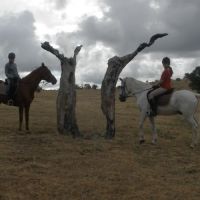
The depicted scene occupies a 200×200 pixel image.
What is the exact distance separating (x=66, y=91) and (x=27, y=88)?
2462mm

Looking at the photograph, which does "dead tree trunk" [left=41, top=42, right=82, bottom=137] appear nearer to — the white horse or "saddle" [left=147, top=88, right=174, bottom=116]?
the white horse

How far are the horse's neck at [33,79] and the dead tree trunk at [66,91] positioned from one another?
227 cm

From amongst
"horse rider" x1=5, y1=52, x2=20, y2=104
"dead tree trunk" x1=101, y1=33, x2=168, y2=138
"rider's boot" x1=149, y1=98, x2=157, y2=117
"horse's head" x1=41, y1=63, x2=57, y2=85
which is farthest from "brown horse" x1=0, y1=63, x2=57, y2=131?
"rider's boot" x1=149, y1=98, x2=157, y2=117

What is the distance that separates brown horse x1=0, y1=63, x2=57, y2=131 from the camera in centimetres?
1778

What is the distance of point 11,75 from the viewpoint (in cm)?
1739

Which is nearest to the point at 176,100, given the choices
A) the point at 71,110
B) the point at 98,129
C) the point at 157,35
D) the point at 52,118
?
the point at 157,35

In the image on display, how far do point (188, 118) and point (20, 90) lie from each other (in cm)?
604

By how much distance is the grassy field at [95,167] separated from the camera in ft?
31.3

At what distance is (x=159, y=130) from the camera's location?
19844 millimetres

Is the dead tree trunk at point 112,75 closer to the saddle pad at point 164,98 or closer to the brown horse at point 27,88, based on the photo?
the saddle pad at point 164,98

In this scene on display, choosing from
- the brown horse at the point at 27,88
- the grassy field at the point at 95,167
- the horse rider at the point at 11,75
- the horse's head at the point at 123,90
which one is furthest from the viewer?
the brown horse at the point at 27,88

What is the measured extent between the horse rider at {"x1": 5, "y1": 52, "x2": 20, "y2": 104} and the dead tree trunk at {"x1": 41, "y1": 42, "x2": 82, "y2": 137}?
1.58 m

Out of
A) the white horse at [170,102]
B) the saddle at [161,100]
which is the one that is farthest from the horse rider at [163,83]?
the white horse at [170,102]

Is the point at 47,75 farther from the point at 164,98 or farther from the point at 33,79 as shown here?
the point at 164,98
